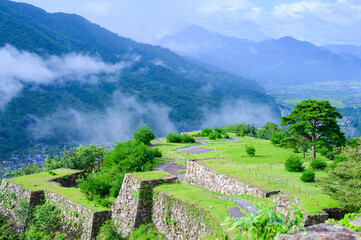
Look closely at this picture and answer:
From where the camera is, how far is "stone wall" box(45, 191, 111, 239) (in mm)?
18422

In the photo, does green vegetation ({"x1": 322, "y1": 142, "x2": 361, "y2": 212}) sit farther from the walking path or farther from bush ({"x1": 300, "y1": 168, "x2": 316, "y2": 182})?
bush ({"x1": 300, "y1": 168, "x2": 316, "y2": 182})

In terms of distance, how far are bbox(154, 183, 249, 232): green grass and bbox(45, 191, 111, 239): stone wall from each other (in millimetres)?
4866

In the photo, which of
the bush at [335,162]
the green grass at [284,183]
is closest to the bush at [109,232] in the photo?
the green grass at [284,183]

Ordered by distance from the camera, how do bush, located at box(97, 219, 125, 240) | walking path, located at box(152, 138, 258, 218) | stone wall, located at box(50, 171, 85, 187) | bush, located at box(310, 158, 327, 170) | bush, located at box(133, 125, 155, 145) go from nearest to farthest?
1. walking path, located at box(152, 138, 258, 218)
2. bush, located at box(97, 219, 125, 240)
3. bush, located at box(310, 158, 327, 170)
4. stone wall, located at box(50, 171, 85, 187)
5. bush, located at box(133, 125, 155, 145)

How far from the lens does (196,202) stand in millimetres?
14289

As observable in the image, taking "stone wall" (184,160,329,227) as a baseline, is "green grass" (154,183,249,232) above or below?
above

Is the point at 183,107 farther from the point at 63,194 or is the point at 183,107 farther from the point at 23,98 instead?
the point at 63,194

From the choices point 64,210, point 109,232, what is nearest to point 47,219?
point 64,210

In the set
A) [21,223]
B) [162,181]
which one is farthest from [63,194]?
[162,181]

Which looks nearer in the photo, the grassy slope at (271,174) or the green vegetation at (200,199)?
the green vegetation at (200,199)

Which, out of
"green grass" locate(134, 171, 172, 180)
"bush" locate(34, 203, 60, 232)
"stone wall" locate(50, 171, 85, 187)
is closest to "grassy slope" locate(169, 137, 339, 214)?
"green grass" locate(134, 171, 172, 180)

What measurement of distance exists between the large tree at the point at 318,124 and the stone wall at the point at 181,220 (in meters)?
18.4

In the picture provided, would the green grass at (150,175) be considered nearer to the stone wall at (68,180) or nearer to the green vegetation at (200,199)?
the green vegetation at (200,199)

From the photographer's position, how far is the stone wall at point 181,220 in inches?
492
